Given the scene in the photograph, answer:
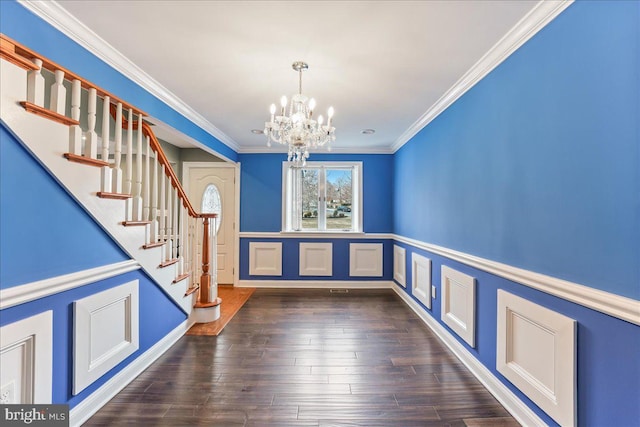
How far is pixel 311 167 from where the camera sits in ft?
16.7

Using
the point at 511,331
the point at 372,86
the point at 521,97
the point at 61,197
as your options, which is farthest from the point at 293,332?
the point at 521,97

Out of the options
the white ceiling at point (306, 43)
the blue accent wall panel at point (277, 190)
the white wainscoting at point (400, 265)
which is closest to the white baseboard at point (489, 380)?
the white wainscoting at point (400, 265)

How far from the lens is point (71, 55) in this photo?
1.78m

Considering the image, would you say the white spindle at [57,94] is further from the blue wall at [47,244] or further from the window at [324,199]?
the window at [324,199]

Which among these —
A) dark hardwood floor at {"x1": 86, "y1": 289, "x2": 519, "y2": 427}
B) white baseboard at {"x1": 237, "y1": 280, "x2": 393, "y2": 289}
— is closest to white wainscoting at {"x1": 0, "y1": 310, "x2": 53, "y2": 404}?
dark hardwood floor at {"x1": 86, "y1": 289, "x2": 519, "y2": 427}

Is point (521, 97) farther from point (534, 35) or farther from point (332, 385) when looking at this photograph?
point (332, 385)

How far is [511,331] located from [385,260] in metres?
3.10

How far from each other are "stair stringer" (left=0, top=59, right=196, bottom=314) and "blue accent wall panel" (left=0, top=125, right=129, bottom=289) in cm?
4

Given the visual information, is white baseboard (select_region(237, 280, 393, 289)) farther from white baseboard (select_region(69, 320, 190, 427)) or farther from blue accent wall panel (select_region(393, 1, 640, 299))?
blue accent wall panel (select_region(393, 1, 640, 299))

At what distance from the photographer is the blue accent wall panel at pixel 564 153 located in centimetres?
117

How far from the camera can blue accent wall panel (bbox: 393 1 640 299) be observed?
3.84 ft

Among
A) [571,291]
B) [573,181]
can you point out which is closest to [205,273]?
[571,291]

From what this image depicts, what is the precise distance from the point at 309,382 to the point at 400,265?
273 centimetres

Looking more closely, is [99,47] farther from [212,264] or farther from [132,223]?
[212,264]
